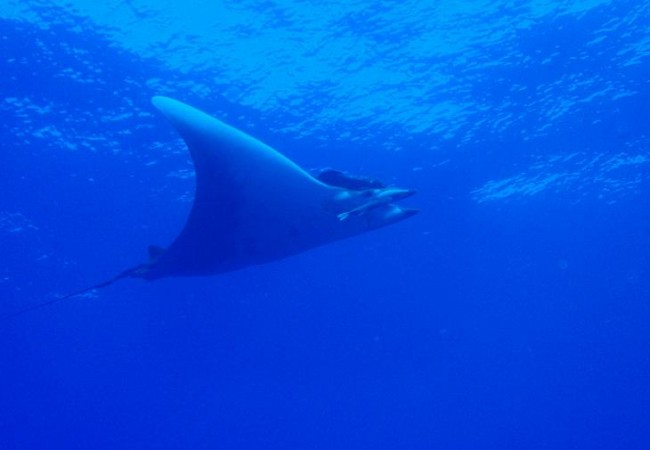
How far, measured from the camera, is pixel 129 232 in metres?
15.8

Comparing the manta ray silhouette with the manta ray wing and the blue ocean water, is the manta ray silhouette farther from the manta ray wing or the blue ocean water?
the blue ocean water

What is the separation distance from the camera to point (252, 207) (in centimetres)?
584

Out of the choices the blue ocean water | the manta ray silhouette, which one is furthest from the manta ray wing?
the blue ocean water

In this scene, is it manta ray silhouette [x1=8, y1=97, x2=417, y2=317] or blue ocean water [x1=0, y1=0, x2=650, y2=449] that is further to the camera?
blue ocean water [x1=0, y1=0, x2=650, y2=449]

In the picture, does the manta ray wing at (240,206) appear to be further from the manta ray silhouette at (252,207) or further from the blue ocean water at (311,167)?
the blue ocean water at (311,167)

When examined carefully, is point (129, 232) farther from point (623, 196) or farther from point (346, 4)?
point (623, 196)

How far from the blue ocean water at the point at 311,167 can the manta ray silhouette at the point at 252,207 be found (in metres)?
4.70

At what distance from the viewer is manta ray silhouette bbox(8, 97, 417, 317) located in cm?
527

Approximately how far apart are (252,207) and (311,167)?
8395 millimetres

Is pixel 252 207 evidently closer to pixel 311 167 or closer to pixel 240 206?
pixel 240 206

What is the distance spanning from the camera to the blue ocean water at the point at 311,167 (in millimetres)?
10109

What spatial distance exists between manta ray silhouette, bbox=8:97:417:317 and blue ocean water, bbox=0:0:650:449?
470 cm

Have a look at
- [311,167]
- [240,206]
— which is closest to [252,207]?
[240,206]

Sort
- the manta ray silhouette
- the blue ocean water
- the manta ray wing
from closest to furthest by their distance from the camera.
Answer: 1. the manta ray wing
2. the manta ray silhouette
3. the blue ocean water
